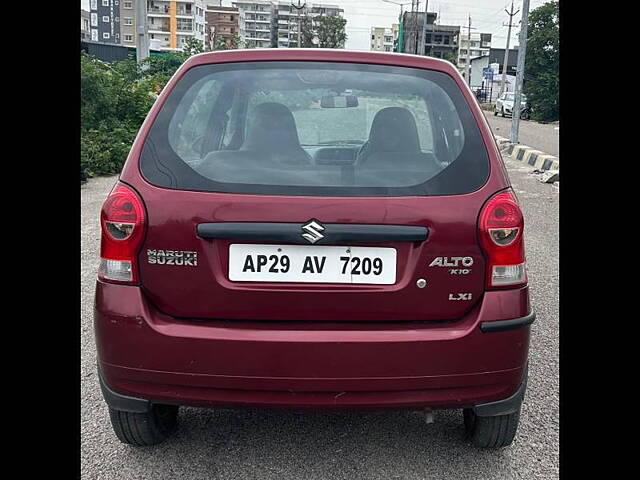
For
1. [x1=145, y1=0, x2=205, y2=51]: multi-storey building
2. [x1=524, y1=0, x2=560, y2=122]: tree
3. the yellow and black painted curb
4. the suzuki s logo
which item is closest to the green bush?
the yellow and black painted curb

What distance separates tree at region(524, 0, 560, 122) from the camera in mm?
40150

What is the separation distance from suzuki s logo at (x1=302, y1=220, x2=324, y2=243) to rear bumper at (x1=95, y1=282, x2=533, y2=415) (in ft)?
0.99

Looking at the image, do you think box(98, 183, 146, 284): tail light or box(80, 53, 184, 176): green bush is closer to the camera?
box(98, 183, 146, 284): tail light

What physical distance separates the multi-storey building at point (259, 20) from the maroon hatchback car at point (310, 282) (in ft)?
518

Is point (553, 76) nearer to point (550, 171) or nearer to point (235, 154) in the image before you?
point (550, 171)

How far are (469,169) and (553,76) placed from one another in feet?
138

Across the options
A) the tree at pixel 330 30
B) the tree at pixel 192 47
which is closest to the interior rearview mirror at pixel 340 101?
the tree at pixel 192 47

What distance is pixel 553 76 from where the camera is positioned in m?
41.2

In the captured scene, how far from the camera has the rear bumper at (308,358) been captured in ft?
7.66

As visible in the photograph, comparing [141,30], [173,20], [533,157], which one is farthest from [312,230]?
[173,20]

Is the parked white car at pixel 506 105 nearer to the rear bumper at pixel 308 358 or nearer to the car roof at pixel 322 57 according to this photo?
the car roof at pixel 322 57

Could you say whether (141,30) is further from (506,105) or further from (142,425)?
(506,105)

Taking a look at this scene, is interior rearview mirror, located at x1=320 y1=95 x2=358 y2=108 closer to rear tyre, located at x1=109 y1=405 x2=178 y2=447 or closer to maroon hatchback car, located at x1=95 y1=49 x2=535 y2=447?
maroon hatchback car, located at x1=95 y1=49 x2=535 y2=447

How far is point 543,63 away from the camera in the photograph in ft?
140
